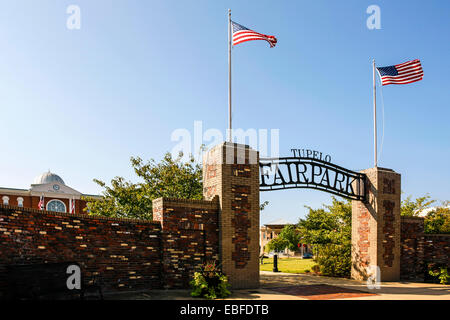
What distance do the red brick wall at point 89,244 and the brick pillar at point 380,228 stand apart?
9.95 meters

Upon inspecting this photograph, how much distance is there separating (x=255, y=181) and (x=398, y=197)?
8054 millimetres

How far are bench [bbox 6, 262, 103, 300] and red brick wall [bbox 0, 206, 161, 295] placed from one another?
82 cm

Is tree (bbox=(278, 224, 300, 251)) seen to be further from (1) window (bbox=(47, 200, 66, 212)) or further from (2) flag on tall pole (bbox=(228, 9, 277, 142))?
(2) flag on tall pole (bbox=(228, 9, 277, 142))

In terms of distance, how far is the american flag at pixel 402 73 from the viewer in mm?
17812

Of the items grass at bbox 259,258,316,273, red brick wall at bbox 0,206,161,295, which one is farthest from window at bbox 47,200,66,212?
red brick wall at bbox 0,206,161,295

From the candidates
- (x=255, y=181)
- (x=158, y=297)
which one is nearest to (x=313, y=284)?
(x=255, y=181)

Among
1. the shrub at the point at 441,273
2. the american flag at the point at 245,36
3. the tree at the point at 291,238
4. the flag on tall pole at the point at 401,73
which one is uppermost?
the american flag at the point at 245,36

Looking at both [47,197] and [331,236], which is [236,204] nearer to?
[331,236]

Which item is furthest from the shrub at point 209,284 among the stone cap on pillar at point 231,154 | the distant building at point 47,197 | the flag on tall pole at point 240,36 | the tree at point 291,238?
the tree at point 291,238

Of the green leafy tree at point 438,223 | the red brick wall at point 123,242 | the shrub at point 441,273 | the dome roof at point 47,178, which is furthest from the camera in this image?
the dome roof at point 47,178

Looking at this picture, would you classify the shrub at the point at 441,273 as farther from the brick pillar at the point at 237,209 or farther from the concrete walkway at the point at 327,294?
the brick pillar at the point at 237,209

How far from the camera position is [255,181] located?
14672 mm

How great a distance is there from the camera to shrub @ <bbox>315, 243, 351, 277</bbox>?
62.7 feet
